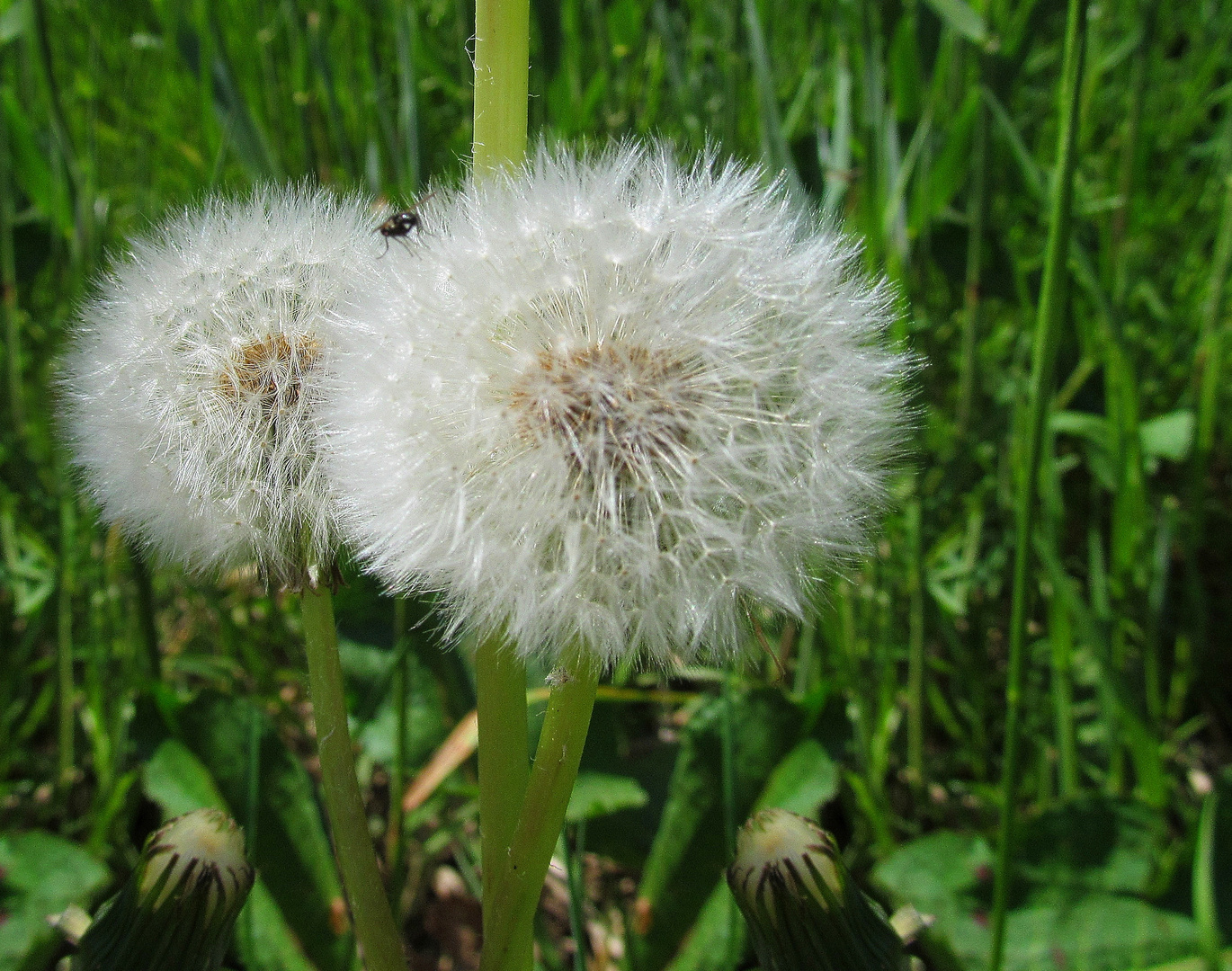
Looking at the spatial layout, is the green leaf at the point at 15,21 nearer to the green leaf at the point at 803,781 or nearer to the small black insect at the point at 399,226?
the small black insect at the point at 399,226

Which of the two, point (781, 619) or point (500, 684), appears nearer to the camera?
Answer: point (500, 684)

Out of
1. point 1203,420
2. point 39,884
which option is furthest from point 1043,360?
point 39,884

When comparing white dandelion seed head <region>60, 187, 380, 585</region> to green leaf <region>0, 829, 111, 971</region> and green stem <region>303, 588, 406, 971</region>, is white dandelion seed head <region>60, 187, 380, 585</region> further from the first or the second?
green leaf <region>0, 829, 111, 971</region>

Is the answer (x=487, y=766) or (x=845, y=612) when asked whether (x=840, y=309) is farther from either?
(x=845, y=612)

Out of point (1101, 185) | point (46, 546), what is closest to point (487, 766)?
point (46, 546)

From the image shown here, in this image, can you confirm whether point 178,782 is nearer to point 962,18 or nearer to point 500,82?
point 500,82

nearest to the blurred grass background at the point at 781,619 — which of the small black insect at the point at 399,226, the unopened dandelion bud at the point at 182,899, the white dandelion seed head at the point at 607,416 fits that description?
the white dandelion seed head at the point at 607,416
